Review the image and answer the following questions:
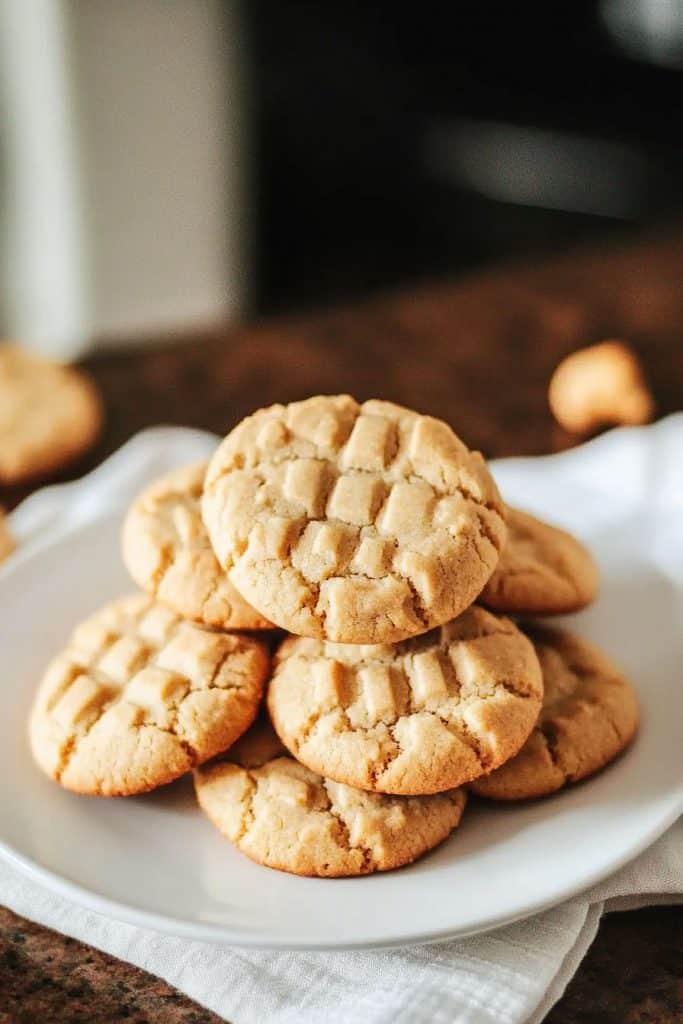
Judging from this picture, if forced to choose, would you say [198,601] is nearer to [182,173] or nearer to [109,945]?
[109,945]

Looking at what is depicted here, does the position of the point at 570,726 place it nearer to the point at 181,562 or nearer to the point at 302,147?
the point at 181,562

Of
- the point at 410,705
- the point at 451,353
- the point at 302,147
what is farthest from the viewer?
the point at 302,147

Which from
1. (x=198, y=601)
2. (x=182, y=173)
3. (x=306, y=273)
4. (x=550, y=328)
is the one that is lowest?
(x=306, y=273)

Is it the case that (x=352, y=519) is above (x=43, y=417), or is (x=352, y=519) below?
above

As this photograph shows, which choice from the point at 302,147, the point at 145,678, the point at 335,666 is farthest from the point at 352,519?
the point at 302,147

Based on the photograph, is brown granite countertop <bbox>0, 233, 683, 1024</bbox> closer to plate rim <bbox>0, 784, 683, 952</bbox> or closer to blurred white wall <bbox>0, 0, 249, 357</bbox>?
plate rim <bbox>0, 784, 683, 952</bbox>

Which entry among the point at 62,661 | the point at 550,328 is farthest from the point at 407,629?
the point at 550,328

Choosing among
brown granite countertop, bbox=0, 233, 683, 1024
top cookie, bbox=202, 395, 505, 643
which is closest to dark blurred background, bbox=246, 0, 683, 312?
brown granite countertop, bbox=0, 233, 683, 1024
